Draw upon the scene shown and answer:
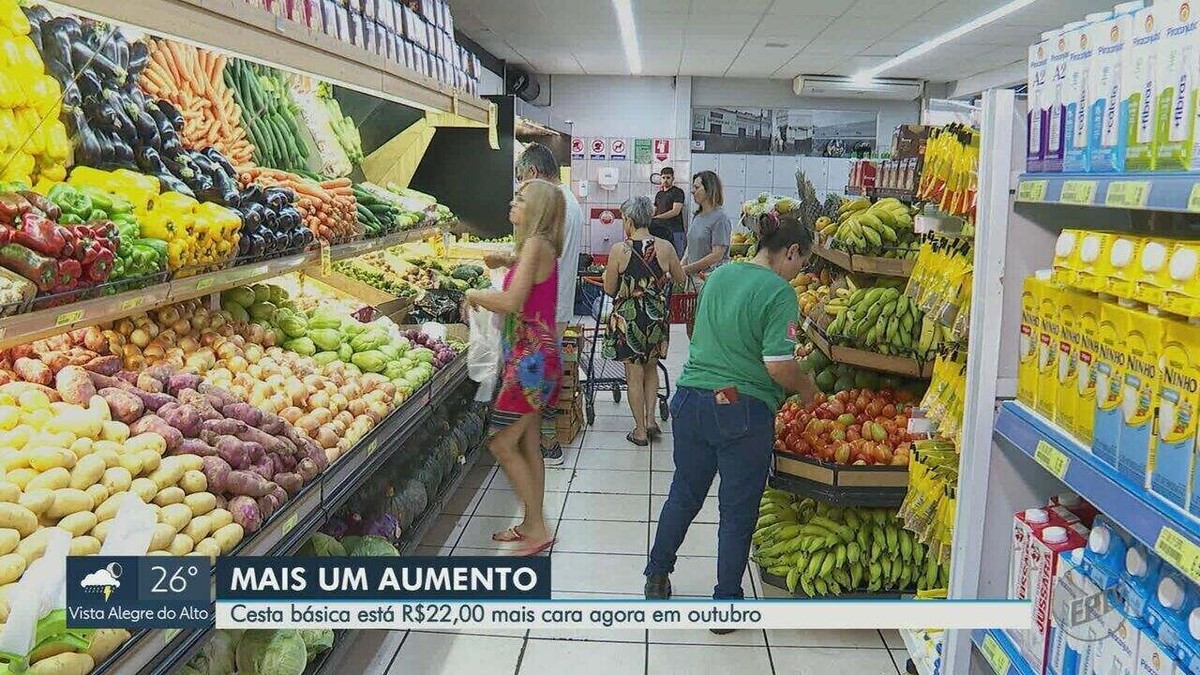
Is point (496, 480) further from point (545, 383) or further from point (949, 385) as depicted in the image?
point (949, 385)

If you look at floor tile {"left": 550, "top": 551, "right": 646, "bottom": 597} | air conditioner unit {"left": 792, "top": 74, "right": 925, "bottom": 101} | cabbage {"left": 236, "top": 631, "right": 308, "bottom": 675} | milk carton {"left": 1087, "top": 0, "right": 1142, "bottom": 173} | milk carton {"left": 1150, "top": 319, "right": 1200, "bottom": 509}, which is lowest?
floor tile {"left": 550, "top": 551, "right": 646, "bottom": 597}

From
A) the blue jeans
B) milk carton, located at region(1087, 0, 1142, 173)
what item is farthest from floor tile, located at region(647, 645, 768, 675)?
milk carton, located at region(1087, 0, 1142, 173)

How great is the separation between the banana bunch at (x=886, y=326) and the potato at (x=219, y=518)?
262cm

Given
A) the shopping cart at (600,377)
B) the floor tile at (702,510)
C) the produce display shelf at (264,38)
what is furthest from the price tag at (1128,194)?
the shopping cart at (600,377)

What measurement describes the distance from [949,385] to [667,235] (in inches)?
321

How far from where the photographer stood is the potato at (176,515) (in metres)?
2.19

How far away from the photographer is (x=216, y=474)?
2.41m

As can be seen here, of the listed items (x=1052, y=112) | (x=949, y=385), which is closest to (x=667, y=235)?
(x=949, y=385)

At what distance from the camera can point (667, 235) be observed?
420 inches

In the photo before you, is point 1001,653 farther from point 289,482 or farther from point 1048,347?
point 289,482

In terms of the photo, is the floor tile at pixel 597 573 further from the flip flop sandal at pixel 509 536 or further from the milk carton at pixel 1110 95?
the milk carton at pixel 1110 95

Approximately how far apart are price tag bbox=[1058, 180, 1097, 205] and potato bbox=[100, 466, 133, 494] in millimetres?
2110

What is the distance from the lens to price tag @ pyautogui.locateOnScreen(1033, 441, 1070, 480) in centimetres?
165
